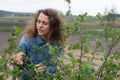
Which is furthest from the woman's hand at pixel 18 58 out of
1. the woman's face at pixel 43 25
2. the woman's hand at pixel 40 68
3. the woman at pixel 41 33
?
the woman's face at pixel 43 25

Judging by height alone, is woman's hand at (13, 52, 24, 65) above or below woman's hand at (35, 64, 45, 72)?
above

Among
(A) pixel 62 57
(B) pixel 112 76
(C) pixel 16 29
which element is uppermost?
(C) pixel 16 29

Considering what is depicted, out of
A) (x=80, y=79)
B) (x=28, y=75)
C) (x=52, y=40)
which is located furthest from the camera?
(x=52, y=40)

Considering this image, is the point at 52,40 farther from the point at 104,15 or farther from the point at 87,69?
the point at 87,69

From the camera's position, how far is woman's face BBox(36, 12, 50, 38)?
3356 millimetres

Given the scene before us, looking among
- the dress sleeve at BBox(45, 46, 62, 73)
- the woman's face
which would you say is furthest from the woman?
the dress sleeve at BBox(45, 46, 62, 73)

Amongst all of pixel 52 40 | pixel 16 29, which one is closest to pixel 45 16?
pixel 52 40

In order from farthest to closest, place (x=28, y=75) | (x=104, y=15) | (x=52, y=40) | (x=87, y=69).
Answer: (x=52, y=40) → (x=104, y=15) → (x=28, y=75) → (x=87, y=69)

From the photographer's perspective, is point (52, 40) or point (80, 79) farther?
point (52, 40)

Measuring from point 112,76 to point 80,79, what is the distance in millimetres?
275

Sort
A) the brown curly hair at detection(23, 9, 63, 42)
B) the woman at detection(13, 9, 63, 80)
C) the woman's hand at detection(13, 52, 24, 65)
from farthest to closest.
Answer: the brown curly hair at detection(23, 9, 63, 42), the woman at detection(13, 9, 63, 80), the woman's hand at detection(13, 52, 24, 65)

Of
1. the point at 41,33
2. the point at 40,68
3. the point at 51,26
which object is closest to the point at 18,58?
the point at 40,68

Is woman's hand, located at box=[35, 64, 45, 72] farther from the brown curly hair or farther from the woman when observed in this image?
the brown curly hair

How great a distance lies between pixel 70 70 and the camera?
2.79m
